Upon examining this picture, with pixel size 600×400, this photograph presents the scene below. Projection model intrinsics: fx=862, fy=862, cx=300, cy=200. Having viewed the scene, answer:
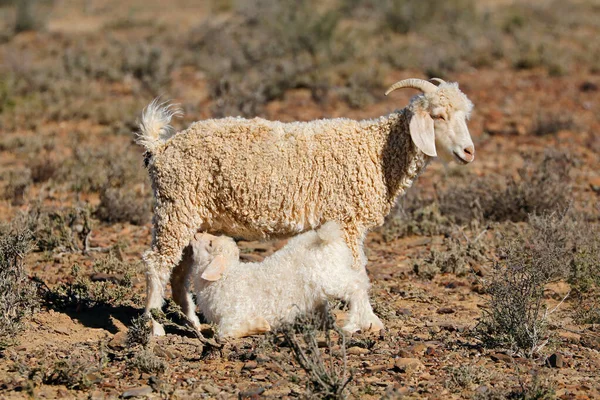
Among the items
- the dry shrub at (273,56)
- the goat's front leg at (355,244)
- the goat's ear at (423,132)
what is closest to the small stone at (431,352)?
the goat's front leg at (355,244)

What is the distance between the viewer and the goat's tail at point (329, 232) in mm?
6465

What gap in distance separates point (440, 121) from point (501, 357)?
6.48 ft

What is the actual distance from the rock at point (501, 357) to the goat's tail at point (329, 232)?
1.44 meters

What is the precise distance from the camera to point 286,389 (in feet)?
18.6

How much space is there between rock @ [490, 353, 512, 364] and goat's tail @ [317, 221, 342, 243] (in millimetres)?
1436

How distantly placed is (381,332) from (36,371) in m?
2.56

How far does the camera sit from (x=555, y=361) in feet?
19.7

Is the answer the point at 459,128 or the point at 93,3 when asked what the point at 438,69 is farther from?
the point at 93,3

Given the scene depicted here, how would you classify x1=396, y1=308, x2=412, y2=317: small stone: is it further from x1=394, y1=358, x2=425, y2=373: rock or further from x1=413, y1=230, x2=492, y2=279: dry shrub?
x1=394, y1=358, x2=425, y2=373: rock

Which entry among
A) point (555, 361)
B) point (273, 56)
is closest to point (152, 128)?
point (555, 361)

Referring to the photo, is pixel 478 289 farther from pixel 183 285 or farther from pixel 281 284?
pixel 183 285

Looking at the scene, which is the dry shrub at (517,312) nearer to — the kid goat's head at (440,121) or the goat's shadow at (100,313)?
the kid goat's head at (440,121)

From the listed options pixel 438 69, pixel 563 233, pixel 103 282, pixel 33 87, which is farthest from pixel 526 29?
pixel 103 282

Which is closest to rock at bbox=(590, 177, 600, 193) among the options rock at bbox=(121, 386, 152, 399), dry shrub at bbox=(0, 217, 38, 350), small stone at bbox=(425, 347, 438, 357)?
small stone at bbox=(425, 347, 438, 357)
